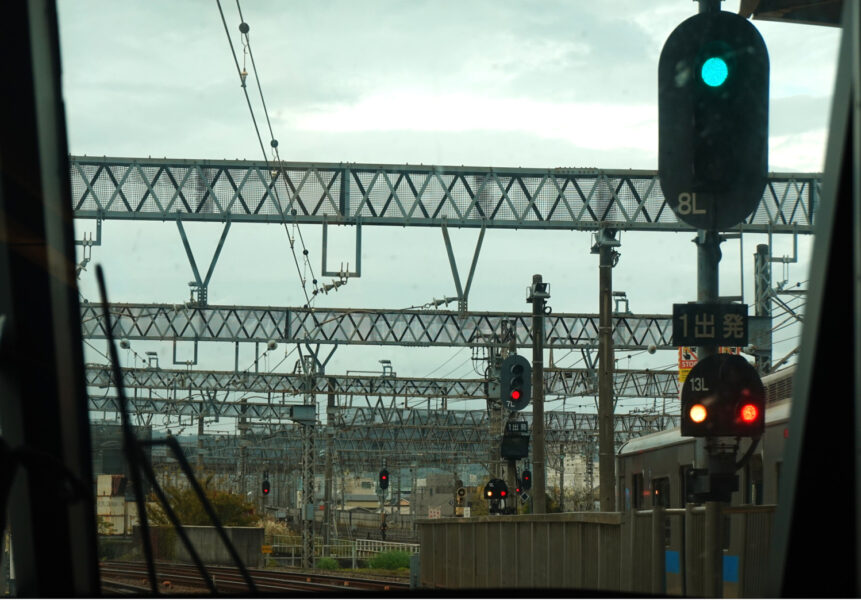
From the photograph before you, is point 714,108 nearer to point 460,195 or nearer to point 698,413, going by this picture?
point 698,413

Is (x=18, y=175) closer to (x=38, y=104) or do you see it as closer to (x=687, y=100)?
(x=38, y=104)

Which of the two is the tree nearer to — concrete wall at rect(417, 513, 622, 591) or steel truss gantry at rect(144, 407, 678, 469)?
concrete wall at rect(417, 513, 622, 591)

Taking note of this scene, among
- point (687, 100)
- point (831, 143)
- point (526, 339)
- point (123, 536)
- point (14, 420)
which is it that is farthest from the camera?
point (526, 339)

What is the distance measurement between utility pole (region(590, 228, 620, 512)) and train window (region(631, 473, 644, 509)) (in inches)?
144

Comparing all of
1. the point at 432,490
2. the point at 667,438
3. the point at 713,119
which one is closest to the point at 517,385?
the point at 667,438

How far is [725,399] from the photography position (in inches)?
277

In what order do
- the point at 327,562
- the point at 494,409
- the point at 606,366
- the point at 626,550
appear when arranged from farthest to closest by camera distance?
the point at 494,409 → the point at 327,562 → the point at 606,366 → the point at 626,550

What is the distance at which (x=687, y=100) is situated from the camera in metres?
5.15

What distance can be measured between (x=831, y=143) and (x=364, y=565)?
33149 millimetres

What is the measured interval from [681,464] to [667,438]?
98 centimetres

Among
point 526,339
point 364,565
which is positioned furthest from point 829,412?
point 526,339

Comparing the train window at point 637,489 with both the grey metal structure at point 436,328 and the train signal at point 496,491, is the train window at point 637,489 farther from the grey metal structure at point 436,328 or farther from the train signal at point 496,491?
the grey metal structure at point 436,328

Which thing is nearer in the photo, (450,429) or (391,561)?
(391,561)

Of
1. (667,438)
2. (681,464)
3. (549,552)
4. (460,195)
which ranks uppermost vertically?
(460,195)
